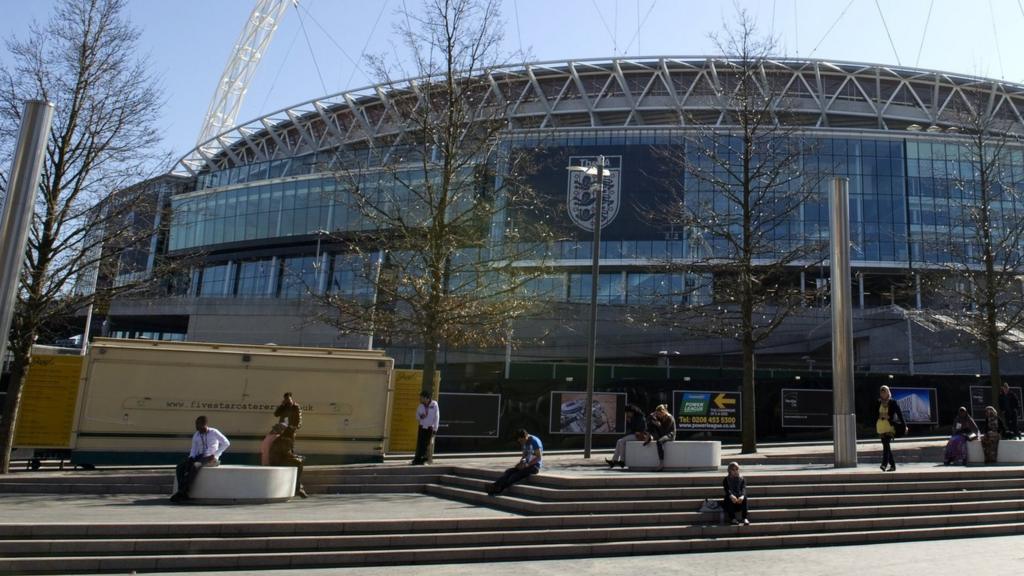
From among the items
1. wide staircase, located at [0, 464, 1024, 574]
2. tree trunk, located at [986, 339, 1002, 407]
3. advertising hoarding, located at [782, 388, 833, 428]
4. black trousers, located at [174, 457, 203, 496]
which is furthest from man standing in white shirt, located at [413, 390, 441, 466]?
tree trunk, located at [986, 339, 1002, 407]

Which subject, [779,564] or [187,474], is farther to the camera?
[187,474]

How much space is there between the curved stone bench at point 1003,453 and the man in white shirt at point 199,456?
14.4 metres

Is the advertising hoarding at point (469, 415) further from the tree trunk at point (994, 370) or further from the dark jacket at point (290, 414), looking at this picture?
the tree trunk at point (994, 370)

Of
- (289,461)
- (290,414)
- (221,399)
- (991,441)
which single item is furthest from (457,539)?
(991,441)

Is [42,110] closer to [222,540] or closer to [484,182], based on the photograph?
[222,540]

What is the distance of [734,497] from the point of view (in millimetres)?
10320

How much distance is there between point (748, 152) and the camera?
19.3 metres

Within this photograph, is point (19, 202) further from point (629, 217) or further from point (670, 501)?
point (629, 217)

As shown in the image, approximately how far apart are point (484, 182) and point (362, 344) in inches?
731

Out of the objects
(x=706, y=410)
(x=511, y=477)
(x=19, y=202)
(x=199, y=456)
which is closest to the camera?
(x=19, y=202)

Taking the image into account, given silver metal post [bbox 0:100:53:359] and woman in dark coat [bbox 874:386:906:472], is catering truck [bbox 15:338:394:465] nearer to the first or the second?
silver metal post [bbox 0:100:53:359]

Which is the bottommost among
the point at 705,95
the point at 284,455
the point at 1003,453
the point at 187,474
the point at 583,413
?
the point at 187,474

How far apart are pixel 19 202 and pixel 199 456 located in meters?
4.92

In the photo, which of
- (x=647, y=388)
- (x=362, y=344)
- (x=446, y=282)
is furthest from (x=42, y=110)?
(x=362, y=344)
